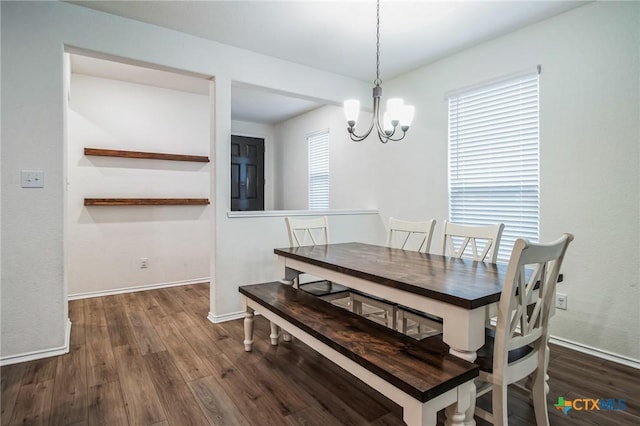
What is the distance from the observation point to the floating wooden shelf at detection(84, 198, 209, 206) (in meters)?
3.89

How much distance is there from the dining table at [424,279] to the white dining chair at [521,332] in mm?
85

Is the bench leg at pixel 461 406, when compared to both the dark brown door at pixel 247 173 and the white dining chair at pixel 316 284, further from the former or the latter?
the dark brown door at pixel 247 173

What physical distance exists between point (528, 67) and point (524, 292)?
230cm

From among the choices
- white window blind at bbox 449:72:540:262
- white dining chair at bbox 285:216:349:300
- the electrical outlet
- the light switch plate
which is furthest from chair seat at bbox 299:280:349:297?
the light switch plate

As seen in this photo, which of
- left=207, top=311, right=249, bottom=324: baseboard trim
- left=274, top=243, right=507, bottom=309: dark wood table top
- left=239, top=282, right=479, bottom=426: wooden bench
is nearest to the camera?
left=239, top=282, right=479, bottom=426: wooden bench

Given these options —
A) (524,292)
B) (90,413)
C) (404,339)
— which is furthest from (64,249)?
(524,292)

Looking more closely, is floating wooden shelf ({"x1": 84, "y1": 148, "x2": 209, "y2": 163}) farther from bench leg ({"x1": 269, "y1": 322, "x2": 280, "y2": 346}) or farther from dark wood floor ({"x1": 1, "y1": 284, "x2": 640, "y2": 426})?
bench leg ({"x1": 269, "y1": 322, "x2": 280, "y2": 346})

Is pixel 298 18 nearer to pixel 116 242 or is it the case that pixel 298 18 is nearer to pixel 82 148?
pixel 82 148

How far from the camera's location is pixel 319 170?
18.2ft

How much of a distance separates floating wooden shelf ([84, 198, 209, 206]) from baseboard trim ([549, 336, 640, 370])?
4.15 m

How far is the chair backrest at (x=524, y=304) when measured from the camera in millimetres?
1341

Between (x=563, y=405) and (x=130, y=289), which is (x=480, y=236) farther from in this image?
(x=130, y=289)

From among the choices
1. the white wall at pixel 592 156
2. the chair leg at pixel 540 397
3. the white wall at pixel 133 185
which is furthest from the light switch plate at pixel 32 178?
the white wall at pixel 592 156

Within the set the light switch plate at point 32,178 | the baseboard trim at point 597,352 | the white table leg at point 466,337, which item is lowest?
the baseboard trim at point 597,352
